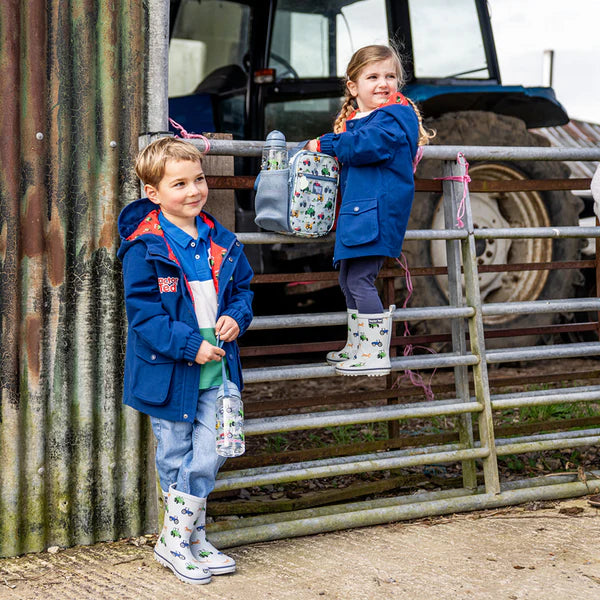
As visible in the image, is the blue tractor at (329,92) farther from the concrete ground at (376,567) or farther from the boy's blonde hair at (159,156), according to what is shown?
the boy's blonde hair at (159,156)

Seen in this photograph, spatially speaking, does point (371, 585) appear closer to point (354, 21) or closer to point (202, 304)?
point (202, 304)

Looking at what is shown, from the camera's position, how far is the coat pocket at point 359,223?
288cm

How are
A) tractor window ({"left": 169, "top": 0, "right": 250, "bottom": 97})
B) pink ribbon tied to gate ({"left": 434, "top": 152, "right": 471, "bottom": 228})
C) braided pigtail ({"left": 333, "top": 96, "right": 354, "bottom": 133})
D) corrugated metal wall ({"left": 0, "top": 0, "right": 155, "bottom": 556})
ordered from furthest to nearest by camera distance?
tractor window ({"left": 169, "top": 0, "right": 250, "bottom": 97}), pink ribbon tied to gate ({"left": 434, "top": 152, "right": 471, "bottom": 228}), braided pigtail ({"left": 333, "top": 96, "right": 354, "bottom": 133}), corrugated metal wall ({"left": 0, "top": 0, "right": 155, "bottom": 556})

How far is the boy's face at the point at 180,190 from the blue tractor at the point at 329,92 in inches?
116

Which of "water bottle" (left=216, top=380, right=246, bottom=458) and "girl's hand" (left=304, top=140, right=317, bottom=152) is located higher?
"girl's hand" (left=304, top=140, right=317, bottom=152)

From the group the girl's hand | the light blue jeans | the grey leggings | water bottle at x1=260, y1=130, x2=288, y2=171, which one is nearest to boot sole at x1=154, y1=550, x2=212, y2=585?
the light blue jeans

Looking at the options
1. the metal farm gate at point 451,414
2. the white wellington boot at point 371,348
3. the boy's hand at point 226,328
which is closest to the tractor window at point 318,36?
the metal farm gate at point 451,414

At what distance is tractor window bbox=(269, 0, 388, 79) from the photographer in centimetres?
584

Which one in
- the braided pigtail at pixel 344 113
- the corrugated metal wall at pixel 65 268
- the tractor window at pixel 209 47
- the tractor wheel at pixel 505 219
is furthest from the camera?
the tractor window at pixel 209 47

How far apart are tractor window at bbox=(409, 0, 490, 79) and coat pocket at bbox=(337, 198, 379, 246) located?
11.7ft

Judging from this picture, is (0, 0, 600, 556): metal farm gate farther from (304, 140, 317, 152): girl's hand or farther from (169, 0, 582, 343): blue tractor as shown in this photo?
(169, 0, 582, 343): blue tractor

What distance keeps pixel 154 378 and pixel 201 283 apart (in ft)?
1.08

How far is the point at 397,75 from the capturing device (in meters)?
3.06

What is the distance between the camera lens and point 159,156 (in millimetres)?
2607
